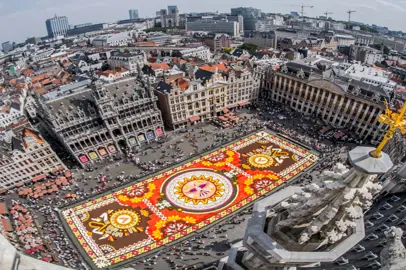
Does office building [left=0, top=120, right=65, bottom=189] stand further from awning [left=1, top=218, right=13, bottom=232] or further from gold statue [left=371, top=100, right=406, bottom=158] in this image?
gold statue [left=371, top=100, right=406, bottom=158]

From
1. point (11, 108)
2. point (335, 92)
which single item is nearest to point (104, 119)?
point (11, 108)

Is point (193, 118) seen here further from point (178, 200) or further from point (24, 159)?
point (24, 159)

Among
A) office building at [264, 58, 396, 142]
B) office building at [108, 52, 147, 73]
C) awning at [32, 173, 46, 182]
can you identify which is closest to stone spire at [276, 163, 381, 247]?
awning at [32, 173, 46, 182]

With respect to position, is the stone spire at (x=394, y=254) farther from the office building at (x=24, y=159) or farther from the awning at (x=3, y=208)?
the office building at (x=24, y=159)

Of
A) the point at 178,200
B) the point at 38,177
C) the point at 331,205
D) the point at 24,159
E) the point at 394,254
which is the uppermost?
the point at 331,205

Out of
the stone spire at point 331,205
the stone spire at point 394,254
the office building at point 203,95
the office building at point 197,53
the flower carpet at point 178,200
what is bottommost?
the flower carpet at point 178,200

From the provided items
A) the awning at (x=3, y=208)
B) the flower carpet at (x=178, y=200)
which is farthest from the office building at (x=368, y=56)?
the awning at (x=3, y=208)

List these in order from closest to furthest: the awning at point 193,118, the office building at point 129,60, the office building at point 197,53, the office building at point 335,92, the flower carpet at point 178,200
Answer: the flower carpet at point 178,200 → the office building at point 335,92 → the awning at point 193,118 → the office building at point 129,60 → the office building at point 197,53

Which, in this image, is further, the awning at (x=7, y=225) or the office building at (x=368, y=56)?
the office building at (x=368, y=56)
